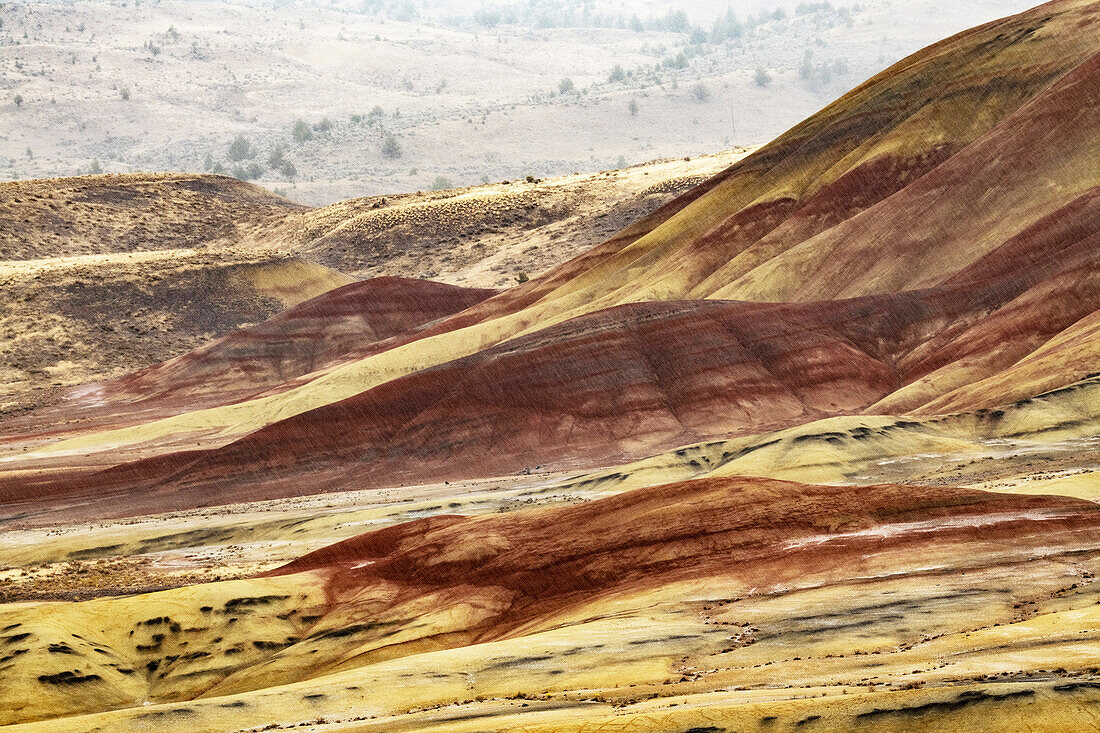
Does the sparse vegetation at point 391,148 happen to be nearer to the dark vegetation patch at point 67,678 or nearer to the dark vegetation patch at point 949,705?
the dark vegetation patch at point 67,678

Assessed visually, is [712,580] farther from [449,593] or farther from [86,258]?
[86,258]

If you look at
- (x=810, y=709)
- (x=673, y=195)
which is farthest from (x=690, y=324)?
(x=673, y=195)

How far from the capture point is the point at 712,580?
20.4 meters

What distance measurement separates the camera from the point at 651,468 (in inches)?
1282

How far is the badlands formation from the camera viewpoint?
15.4m

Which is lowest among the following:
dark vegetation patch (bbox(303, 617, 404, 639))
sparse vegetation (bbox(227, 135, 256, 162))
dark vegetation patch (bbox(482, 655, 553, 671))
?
dark vegetation patch (bbox(303, 617, 404, 639))

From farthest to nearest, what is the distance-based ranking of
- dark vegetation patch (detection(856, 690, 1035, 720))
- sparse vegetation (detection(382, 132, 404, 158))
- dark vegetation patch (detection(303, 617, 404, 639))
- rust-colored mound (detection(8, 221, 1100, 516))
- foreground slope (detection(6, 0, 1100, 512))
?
sparse vegetation (detection(382, 132, 404, 158)) < rust-colored mound (detection(8, 221, 1100, 516)) < foreground slope (detection(6, 0, 1100, 512)) < dark vegetation patch (detection(303, 617, 404, 639)) < dark vegetation patch (detection(856, 690, 1035, 720))

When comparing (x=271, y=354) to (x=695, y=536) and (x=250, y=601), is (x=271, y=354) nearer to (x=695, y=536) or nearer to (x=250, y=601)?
(x=250, y=601)

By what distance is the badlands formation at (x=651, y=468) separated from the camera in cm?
1540

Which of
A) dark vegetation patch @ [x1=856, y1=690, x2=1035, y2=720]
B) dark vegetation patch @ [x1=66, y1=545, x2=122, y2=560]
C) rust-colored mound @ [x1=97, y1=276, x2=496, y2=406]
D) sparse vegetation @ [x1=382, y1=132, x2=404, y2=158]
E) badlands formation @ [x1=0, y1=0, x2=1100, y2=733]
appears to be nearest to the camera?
dark vegetation patch @ [x1=856, y1=690, x2=1035, y2=720]

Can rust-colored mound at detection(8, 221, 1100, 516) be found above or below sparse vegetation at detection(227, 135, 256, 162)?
below

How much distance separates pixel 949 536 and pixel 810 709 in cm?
989

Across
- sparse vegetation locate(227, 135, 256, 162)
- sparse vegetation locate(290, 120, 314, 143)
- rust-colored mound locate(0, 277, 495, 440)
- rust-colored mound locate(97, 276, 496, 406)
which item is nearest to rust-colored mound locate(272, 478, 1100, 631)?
rust-colored mound locate(0, 277, 495, 440)

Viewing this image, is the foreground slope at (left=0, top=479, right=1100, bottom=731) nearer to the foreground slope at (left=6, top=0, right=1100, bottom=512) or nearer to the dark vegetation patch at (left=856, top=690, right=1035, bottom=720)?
the dark vegetation patch at (left=856, top=690, right=1035, bottom=720)
